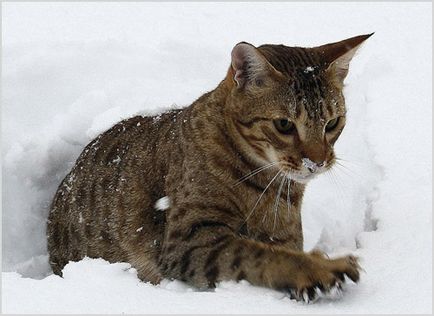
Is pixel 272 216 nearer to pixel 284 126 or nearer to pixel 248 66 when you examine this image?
pixel 284 126

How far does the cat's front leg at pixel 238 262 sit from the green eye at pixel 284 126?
0.65m

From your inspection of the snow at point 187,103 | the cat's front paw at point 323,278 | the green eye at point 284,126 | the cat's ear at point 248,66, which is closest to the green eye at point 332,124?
the green eye at point 284,126

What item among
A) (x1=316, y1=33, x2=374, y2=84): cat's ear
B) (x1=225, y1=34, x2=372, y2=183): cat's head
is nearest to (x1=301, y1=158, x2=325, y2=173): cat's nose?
(x1=225, y1=34, x2=372, y2=183): cat's head

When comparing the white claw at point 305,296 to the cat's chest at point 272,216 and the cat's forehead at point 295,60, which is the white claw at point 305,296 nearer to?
the cat's chest at point 272,216

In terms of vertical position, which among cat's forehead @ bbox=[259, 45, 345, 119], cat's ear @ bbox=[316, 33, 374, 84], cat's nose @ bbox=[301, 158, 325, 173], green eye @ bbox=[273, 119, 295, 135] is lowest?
cat's nose @ bbox=[301, 158, 325, 173]

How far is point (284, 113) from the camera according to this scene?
175 inches

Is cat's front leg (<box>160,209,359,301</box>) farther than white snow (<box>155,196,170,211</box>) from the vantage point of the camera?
No

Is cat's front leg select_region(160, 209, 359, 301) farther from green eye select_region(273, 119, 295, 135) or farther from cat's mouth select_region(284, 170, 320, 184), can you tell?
green eye select_region(273, 119, 295, 135)

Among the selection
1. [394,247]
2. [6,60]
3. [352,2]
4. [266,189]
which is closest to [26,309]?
[266,189]

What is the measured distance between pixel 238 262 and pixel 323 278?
525 millimetres

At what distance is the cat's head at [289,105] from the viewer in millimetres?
4414

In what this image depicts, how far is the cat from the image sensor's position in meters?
4.25

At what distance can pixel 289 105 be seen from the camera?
4441 mm

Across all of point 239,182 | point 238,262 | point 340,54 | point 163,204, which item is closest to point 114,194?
point 163,204
